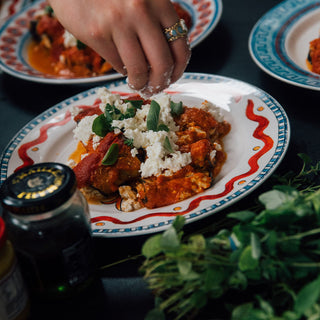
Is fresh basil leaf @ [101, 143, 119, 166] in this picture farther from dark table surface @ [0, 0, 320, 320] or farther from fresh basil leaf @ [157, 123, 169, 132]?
dark table surface @ [0, 0, 320, 320]

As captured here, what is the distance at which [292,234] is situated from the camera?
0.85 metres

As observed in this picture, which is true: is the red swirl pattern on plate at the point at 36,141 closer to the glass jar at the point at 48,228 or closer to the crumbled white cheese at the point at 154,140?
the crumbled white cheese at the point at 154,140

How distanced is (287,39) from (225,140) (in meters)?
0.69

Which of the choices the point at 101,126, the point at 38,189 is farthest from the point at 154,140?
the point at 38,189

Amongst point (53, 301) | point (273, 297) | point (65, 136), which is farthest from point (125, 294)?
point (65, 136)

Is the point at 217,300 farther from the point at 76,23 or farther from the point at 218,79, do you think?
the point at 218,79

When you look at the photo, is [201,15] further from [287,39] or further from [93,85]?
[93,85]

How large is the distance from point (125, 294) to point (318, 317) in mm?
445

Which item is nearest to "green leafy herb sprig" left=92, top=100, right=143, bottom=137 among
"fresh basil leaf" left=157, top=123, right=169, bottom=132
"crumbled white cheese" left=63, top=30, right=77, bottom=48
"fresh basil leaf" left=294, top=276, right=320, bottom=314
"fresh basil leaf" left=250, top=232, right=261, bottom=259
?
"fresh basil leaf" left=157, top=123, right=169, bottom=132

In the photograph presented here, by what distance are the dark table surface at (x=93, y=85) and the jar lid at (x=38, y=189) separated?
27 centimetres

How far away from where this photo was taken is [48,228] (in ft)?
2.94

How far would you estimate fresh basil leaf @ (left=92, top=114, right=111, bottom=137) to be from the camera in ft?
4.52

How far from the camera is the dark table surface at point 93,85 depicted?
99 centimetres

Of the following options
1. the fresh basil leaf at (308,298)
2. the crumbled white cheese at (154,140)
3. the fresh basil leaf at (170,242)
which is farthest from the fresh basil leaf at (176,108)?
the fresh basil leaf at (308,298)
